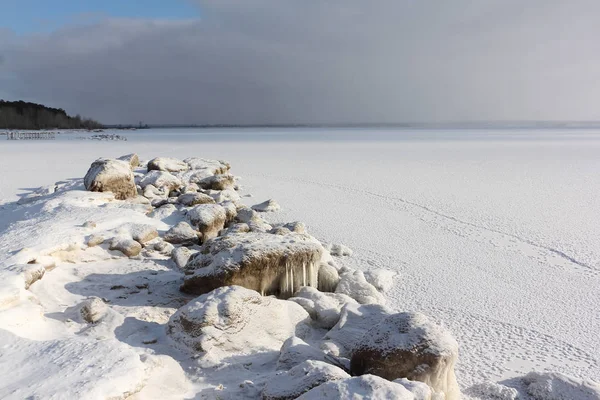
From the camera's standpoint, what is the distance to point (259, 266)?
4344 millimetres

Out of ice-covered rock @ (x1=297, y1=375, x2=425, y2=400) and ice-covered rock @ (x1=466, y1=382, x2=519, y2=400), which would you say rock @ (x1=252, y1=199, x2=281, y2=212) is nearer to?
ice-covered rock @ (x1=466, y1=382, x2=519, y2=400)

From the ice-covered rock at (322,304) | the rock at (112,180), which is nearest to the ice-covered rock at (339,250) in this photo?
the ice-covered rock at (322,304)

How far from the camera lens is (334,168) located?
15.9 m

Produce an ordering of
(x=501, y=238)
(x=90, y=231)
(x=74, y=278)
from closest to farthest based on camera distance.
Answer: (x=74, y=278) → (x=90, y=231) → (x=501, y=238)

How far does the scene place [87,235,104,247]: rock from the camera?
538cm

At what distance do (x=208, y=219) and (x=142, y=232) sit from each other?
0.99 metres

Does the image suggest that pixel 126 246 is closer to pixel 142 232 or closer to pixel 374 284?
pixel 142 232

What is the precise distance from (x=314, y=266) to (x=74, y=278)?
245cm

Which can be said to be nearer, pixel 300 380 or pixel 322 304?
pixel 300 380

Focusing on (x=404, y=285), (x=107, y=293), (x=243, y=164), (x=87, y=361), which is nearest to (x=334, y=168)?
(x=243, y=164)

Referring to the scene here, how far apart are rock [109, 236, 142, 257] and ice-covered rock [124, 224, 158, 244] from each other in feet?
0.89

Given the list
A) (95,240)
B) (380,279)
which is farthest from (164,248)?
(380,279)

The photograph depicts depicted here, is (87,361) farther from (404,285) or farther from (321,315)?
(404,285)

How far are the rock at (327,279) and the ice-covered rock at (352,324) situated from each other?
71cm
